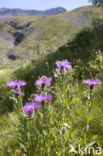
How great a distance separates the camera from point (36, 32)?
5053 centimetres

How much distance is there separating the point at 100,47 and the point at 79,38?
2.24 metres

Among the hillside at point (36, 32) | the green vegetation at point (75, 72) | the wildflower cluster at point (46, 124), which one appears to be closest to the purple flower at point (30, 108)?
the wildflower cluster at point (46, 124)

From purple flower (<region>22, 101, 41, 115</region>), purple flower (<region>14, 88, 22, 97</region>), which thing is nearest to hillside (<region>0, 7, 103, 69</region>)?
purple flower (<region>14, 88, 22, 97</region>)

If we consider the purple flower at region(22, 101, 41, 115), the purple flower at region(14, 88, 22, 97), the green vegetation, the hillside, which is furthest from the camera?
the hillside

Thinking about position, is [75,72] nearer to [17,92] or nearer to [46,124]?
[17,92]

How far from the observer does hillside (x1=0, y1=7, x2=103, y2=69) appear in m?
30.4

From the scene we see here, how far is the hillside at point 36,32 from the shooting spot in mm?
30422

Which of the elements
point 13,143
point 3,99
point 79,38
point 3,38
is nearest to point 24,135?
point 13,143

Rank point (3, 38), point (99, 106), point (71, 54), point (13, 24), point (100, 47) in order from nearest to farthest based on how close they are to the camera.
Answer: point (99, 106), point (100, 47), point (71, 54), point (3, 38), point (13, 24)

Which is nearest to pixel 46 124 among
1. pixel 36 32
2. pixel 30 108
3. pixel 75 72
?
pixel 30 108

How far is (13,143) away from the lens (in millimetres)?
2721

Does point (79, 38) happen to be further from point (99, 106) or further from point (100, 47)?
point (99, 106)

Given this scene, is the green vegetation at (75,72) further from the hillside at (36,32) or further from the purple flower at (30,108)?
the hillside at (36,32)

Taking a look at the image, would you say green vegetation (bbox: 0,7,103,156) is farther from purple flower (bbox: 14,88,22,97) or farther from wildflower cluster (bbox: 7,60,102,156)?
purple flower (bbox: 14,88,22,97)
